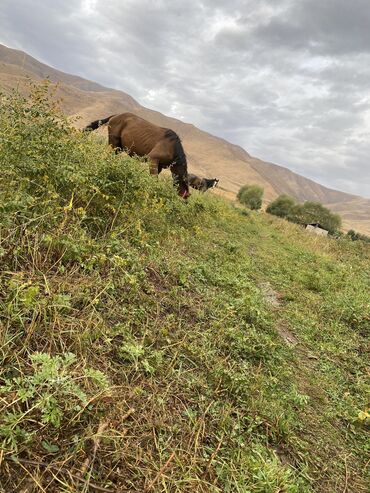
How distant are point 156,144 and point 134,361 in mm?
8660

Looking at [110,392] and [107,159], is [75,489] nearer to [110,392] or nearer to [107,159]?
[110,392]

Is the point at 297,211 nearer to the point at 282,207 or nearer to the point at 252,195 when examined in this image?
the point at 282,207

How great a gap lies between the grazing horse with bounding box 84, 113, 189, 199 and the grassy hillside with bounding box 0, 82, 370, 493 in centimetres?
458

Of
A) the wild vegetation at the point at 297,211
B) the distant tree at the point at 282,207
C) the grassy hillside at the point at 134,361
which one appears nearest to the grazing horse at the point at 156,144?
the grassy hillside at the point at 134,361

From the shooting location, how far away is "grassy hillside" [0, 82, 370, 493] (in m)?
2.10

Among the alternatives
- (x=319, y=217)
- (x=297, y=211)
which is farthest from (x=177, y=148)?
(x=297, y=211)

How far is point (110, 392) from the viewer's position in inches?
94.3

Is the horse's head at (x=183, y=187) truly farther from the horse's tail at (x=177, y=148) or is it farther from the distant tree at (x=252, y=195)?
the distant tree at (x=252, y=195)

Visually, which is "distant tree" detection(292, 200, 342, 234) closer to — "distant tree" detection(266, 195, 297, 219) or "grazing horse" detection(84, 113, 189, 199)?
"distant tree" detection(266, 195, 297, 219)

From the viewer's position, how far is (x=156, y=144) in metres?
10.6

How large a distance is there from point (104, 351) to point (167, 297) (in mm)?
1413

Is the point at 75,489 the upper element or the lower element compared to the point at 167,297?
lower

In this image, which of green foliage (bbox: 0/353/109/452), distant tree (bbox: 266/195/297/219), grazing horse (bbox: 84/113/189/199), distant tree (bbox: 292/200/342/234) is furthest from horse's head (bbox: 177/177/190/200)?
distant tree (bbox: 266/195/297/219)

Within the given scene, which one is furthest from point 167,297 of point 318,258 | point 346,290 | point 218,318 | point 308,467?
point 318,258
